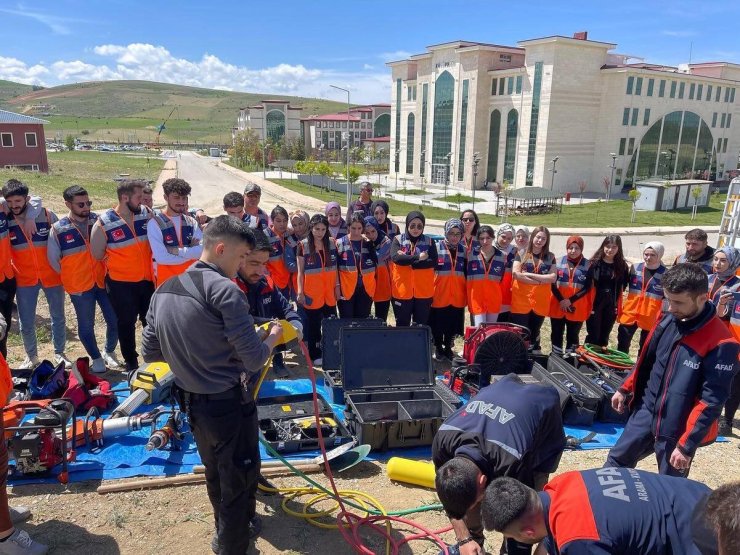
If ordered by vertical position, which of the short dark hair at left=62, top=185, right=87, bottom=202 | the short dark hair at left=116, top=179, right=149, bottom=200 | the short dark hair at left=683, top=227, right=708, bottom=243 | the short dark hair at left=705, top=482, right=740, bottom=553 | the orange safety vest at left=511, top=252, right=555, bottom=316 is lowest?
the orange safety vest at left=511, top=252, right=555, bottom=316

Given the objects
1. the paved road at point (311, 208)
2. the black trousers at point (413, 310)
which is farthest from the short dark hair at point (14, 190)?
the paved road at point (311, 208)

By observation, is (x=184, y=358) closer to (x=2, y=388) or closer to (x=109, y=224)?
(x=2, y=388)

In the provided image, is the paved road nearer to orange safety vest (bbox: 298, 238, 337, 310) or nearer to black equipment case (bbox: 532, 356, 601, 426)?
black equipment case (bbox: 532, 356, 601, 426)

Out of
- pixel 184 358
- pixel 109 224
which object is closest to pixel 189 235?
pixel 109 224

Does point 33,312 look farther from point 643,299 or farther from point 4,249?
point 643,299

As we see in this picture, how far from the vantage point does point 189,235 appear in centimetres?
583

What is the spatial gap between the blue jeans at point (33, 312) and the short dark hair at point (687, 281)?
633cm

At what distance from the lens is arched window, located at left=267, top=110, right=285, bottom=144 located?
98000 millimetres

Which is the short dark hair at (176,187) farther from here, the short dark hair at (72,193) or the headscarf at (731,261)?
the headscarf at (731,261)

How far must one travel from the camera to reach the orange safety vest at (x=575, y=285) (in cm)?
645

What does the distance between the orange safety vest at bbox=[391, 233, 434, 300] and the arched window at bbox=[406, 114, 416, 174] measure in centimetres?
4781

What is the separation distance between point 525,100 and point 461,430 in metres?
43.7

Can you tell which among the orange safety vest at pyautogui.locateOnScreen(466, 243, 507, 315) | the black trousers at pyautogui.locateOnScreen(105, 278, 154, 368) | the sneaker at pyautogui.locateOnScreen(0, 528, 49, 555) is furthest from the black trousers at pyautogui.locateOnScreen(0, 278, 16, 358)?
the orange safety vest at pyautogui.locateOnScreen(466, 243, 507, 315)

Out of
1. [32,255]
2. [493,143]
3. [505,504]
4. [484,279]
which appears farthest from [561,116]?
[505,504]
